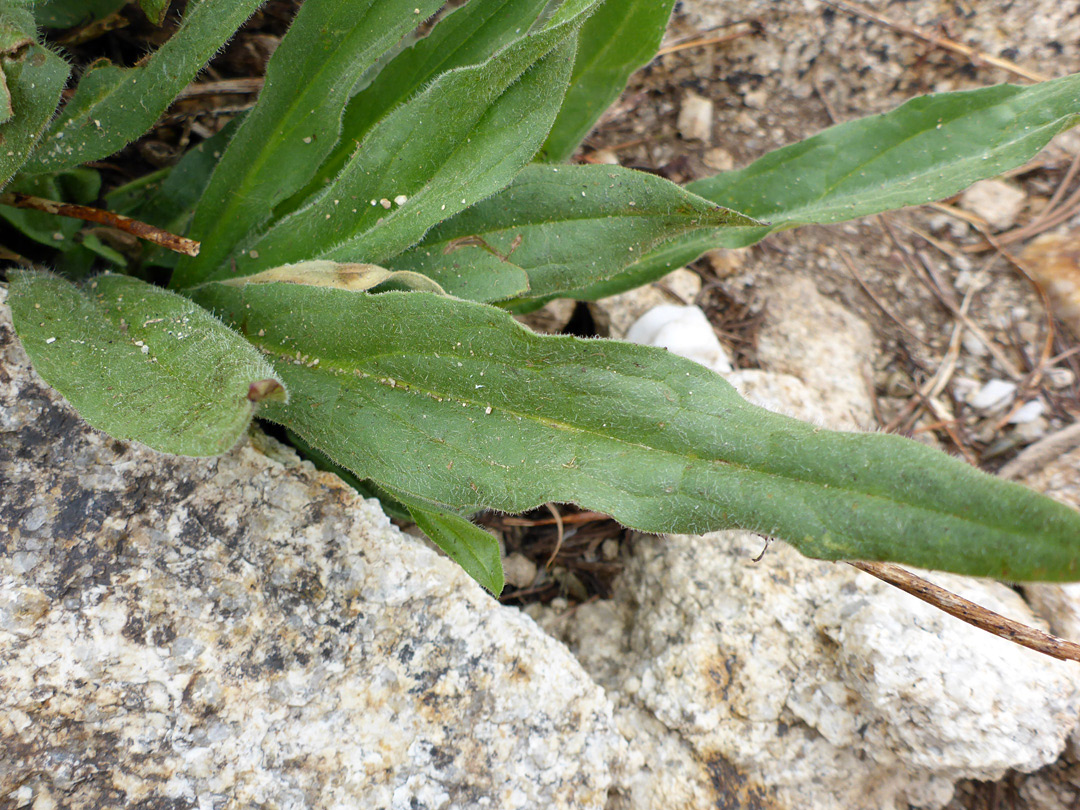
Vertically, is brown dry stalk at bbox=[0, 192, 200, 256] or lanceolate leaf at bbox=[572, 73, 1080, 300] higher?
lanceolate leaf at bbox=[572, 73, 1080, 300]

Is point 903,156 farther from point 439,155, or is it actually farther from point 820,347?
point 439,155

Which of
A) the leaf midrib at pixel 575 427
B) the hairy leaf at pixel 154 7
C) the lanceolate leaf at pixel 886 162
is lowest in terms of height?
the leaf midrib at pixel 575 427

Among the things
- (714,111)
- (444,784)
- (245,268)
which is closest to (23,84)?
(245,268)

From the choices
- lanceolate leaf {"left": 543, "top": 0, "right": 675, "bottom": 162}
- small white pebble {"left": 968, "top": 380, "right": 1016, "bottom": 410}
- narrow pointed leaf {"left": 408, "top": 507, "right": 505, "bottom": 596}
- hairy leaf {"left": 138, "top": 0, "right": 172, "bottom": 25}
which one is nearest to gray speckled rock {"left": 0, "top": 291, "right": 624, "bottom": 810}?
narrow pointed leaf {"left": 408, "top": 507, "right": 505, "bottom": 596}

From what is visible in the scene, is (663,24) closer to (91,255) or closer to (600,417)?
(600,417)

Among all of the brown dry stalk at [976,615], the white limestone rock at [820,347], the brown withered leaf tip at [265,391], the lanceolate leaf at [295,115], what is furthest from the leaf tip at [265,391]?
the white limestone rock at [820,347]

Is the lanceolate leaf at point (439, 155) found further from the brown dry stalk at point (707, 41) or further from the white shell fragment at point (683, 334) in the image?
the brown dry stalk at point (707, 41)

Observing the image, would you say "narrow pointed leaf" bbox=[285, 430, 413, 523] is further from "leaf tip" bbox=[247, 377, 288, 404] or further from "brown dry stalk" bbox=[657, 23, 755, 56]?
"brown dry stalk" bbox=[657, 23, 755, 56]
